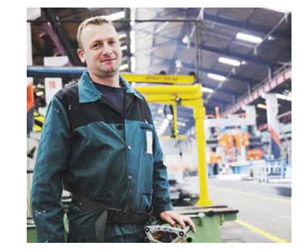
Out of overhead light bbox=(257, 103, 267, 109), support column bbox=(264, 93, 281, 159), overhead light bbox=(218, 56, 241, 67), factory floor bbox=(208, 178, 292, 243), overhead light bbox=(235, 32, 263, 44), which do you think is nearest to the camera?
support column bbox=(264, 93, 281, 159)

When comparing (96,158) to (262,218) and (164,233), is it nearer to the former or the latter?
(164,233)

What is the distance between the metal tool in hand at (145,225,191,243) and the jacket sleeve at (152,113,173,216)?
66 millimetres

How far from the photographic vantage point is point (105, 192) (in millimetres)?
888

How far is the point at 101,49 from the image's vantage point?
92 centimetres

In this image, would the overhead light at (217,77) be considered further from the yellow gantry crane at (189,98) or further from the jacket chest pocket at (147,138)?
the jacket chest pocket at (147,138)

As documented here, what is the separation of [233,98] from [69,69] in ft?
14.2

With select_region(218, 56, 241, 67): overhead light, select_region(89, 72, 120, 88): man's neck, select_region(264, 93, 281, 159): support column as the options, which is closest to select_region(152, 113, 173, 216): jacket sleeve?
select_region(89, 72, 120, 88): man's neck

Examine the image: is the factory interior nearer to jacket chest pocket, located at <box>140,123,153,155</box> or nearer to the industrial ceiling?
the industrial ceiling

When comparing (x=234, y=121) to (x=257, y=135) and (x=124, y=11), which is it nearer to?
(x=124, y=11)

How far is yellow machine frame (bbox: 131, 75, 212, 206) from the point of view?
223 centimetres

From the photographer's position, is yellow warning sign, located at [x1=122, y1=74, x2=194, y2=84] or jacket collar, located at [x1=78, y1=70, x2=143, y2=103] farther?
yellow warning sign, located at [x1=122, y1=74, x2=194, y2=84]

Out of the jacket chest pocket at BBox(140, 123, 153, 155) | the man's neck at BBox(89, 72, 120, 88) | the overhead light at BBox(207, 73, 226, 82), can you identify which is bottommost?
the jacket chest pocket at BBox(140, 123, 153, 155)

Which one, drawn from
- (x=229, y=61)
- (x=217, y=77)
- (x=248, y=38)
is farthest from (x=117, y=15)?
(x=229, y=61)
